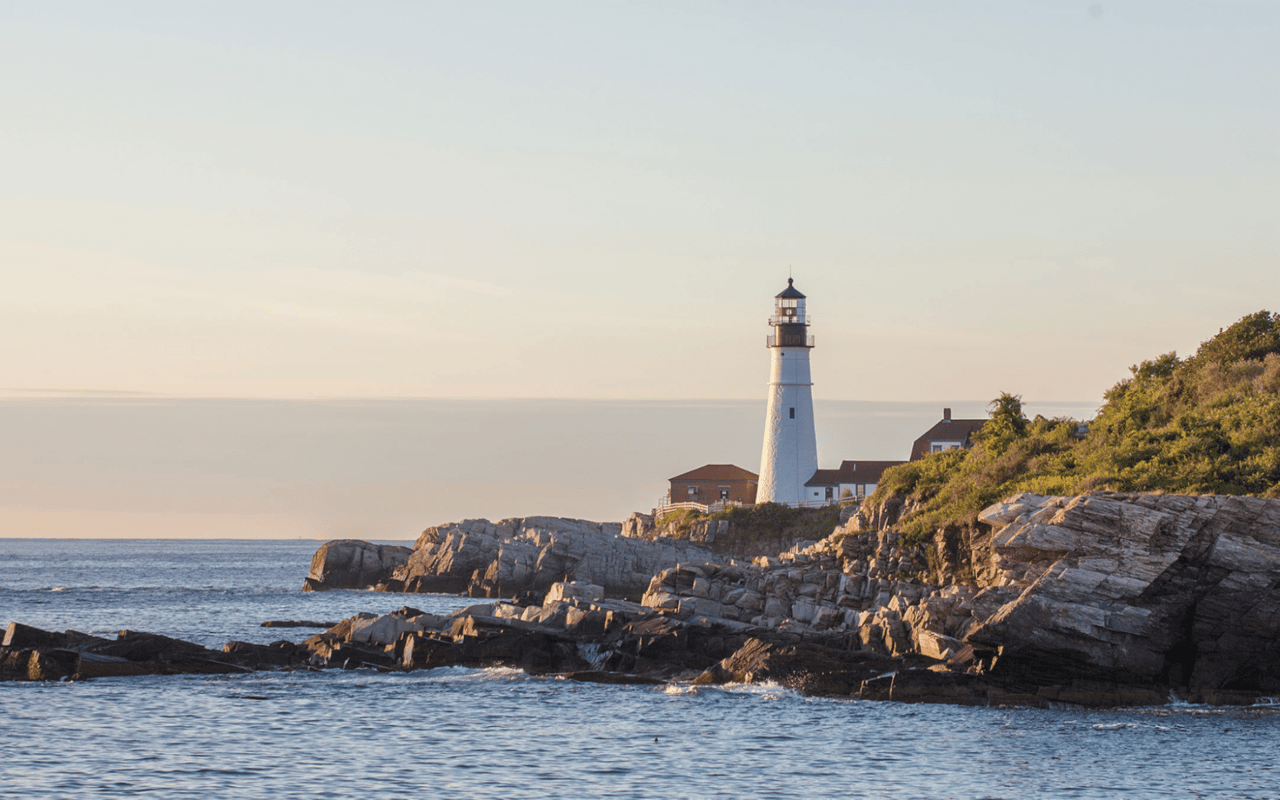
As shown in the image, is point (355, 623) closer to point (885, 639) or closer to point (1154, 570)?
point (885, 639)

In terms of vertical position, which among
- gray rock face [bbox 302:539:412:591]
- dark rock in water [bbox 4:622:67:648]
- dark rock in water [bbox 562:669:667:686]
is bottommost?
dark rock in water [bbox 562:669:667:686]

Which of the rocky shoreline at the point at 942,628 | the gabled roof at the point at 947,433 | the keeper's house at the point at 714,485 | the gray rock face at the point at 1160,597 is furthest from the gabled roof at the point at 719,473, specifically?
the gray rock face at the point at 1160,597

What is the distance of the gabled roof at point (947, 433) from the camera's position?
90062 millimetres

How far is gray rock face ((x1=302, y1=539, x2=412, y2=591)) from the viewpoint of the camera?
77.9m

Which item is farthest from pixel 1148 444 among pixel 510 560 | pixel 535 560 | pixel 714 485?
pixel 714 485

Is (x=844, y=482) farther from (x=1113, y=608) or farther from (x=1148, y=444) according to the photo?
(x=1113, y=608)

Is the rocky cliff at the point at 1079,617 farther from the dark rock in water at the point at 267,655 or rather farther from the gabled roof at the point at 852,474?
the gabled roof at the point at 852,474

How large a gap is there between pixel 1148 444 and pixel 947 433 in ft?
163

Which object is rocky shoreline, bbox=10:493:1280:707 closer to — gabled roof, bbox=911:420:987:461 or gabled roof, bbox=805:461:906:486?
gabled roof, bbox=805:461:906:486

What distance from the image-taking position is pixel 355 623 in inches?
1494

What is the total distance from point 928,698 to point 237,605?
44.4 meters

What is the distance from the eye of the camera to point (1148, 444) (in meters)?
41.8

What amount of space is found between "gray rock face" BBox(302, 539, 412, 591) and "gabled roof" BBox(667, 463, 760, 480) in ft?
98.3

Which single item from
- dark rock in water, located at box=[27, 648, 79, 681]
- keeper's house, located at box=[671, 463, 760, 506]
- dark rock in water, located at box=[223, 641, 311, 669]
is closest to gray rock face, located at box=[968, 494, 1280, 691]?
dark rock in water, located at box=[223, 641, 311, 669]
